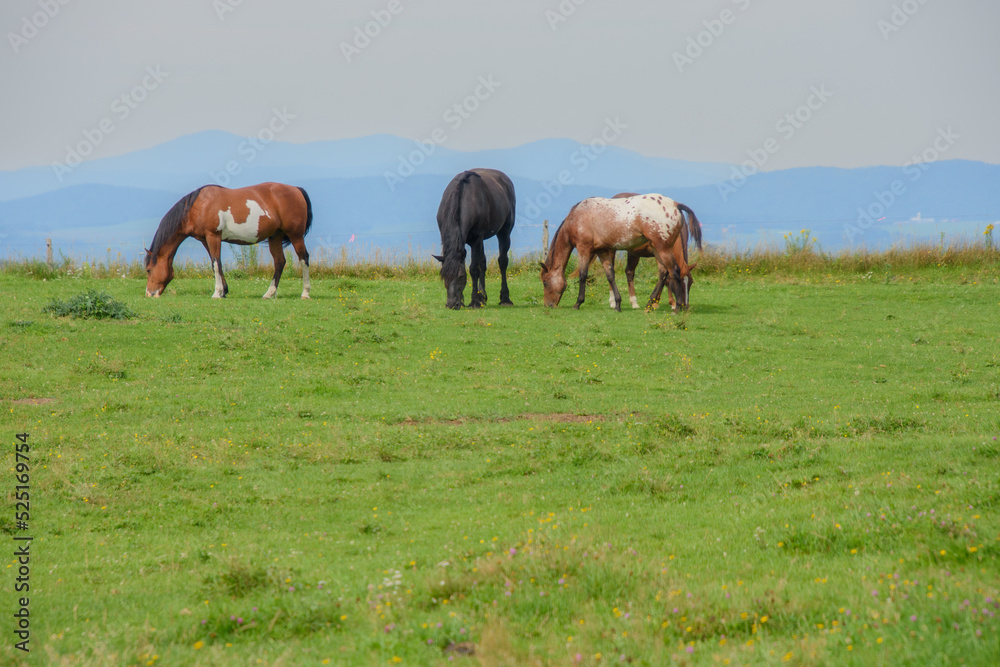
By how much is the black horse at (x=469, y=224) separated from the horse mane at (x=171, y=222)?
6508 mm

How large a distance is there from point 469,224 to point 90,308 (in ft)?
26.4

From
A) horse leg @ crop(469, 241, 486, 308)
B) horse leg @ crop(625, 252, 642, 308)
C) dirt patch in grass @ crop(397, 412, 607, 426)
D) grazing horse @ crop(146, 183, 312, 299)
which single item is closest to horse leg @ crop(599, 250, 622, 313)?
horse leg @ crop(625, 252, 642, 308)

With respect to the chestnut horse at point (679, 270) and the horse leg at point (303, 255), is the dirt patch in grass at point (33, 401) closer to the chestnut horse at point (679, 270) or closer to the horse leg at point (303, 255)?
the horse leg at point (303, 255)

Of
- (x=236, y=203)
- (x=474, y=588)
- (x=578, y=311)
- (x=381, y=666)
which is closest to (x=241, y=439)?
(x=474, y=588)

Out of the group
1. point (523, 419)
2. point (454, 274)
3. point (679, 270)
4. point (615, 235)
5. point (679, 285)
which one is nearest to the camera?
point (523, 419)

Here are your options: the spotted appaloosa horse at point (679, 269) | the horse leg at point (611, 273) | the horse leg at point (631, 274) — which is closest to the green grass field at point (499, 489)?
the spotted appaloosa horse at point (679, 269)

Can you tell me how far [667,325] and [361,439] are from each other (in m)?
9.46

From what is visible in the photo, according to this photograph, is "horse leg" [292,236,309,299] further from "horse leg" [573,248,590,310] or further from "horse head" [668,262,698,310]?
"horse head" [668,262,698,310]

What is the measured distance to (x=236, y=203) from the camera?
73.2 feet

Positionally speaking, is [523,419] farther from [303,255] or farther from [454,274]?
[303,255]

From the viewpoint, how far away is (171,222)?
2231 cm

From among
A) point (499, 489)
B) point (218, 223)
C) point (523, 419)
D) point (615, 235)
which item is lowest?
point (499, 489)

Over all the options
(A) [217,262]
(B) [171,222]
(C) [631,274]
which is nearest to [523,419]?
(C) [631,274]

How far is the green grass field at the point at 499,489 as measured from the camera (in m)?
4.81
